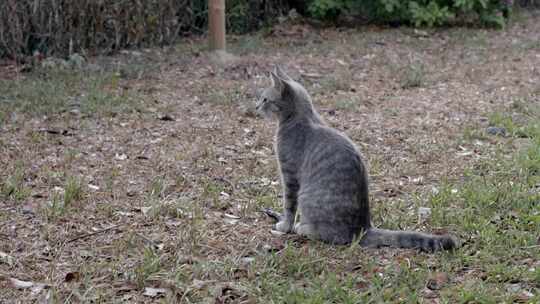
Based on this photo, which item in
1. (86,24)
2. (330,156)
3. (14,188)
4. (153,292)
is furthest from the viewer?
(86,24)

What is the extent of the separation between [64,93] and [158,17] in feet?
9.80

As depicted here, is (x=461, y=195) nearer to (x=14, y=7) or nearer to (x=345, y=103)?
(x=345, y=103)

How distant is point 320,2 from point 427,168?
618 cm

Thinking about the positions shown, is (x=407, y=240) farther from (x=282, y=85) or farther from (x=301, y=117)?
(x=282, y=85)

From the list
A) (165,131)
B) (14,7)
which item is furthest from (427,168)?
(14,7)

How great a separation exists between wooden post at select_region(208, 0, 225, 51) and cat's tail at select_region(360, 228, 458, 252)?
5360 millimetres

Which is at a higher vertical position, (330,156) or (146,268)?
(330,156)

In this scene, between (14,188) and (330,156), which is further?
(14,188)

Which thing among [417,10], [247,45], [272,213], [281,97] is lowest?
[272,213]

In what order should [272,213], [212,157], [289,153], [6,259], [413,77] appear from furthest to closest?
1. [413,77]
2. [212,157]
3. [272,213]
4. [289,153]
5. [6,259]

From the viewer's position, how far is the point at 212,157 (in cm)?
573

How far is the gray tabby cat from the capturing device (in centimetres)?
394

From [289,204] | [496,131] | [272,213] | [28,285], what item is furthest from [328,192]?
[496,131]

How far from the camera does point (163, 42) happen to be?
10133 millimetres
